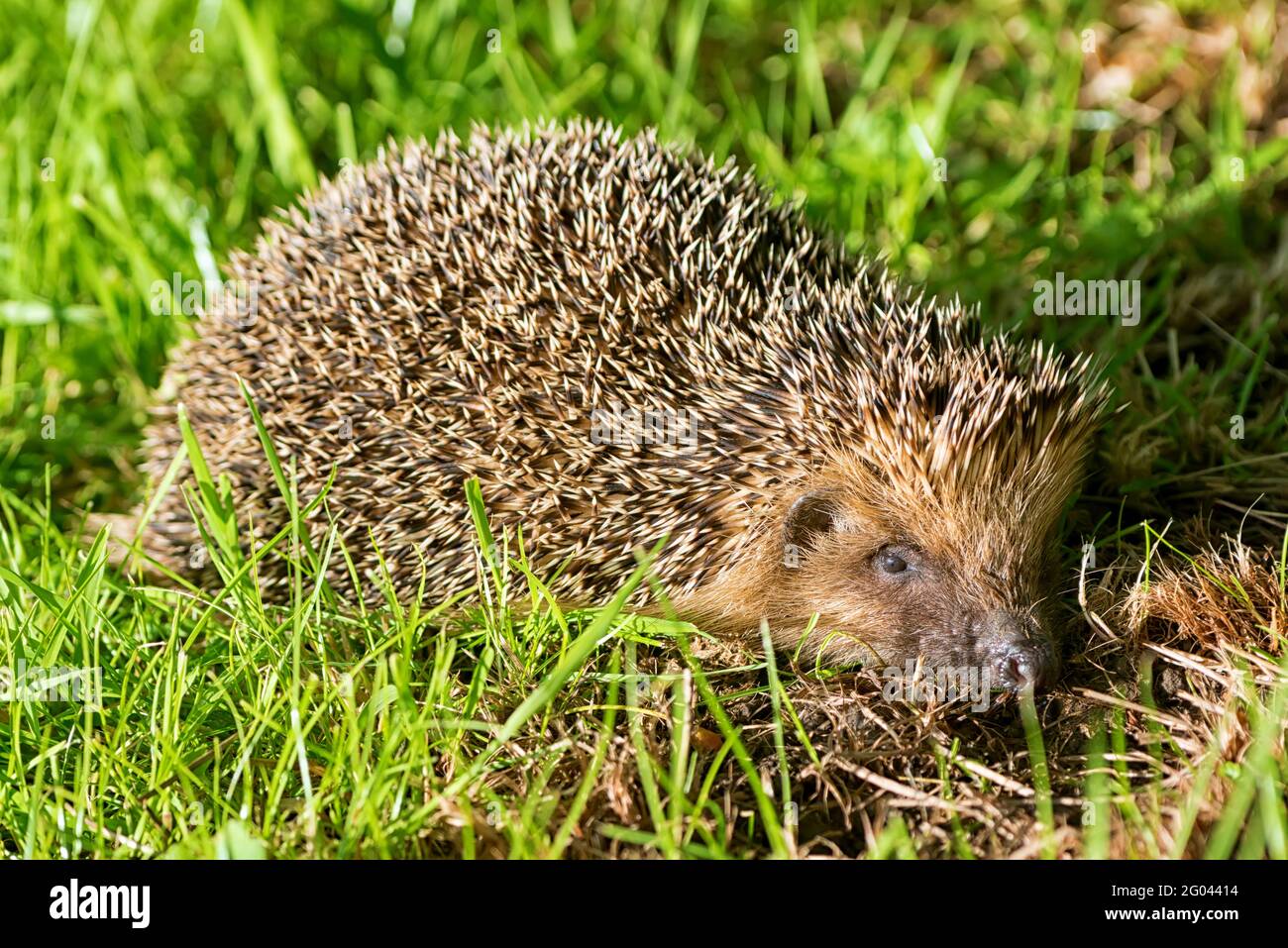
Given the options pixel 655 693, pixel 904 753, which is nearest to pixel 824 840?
pixel 904 753

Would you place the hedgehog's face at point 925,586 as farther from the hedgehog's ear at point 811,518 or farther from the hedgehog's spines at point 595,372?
the hedgehog's spines at point 595,372

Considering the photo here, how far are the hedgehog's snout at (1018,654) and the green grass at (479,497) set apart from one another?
0.15 meters

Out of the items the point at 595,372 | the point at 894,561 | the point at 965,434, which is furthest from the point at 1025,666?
the point at 595,372

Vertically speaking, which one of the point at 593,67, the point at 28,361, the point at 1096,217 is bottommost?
the point at 28,361

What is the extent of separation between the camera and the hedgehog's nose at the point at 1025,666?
3.30 metres

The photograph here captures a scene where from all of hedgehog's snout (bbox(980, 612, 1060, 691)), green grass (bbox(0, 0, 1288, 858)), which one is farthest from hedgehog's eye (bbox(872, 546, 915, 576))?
green grass (bbox(0, 0, 1288, 858))

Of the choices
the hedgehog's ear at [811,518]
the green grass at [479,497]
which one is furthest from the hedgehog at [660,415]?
the green grass at [479,497]

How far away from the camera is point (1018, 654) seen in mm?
3322

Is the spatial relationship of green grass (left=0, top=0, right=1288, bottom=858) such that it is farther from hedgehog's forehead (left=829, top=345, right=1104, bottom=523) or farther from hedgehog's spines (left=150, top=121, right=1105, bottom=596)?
hedgehog's forehead (left=829, top=345, right=1104, bottom=523)

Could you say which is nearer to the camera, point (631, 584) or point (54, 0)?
point (631, 584)

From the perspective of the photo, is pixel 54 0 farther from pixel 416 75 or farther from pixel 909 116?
pixel 909 116

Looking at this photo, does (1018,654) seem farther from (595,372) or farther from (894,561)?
Answer: (595,372)

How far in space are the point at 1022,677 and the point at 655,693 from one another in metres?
0.98

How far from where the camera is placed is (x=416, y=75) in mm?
5828
